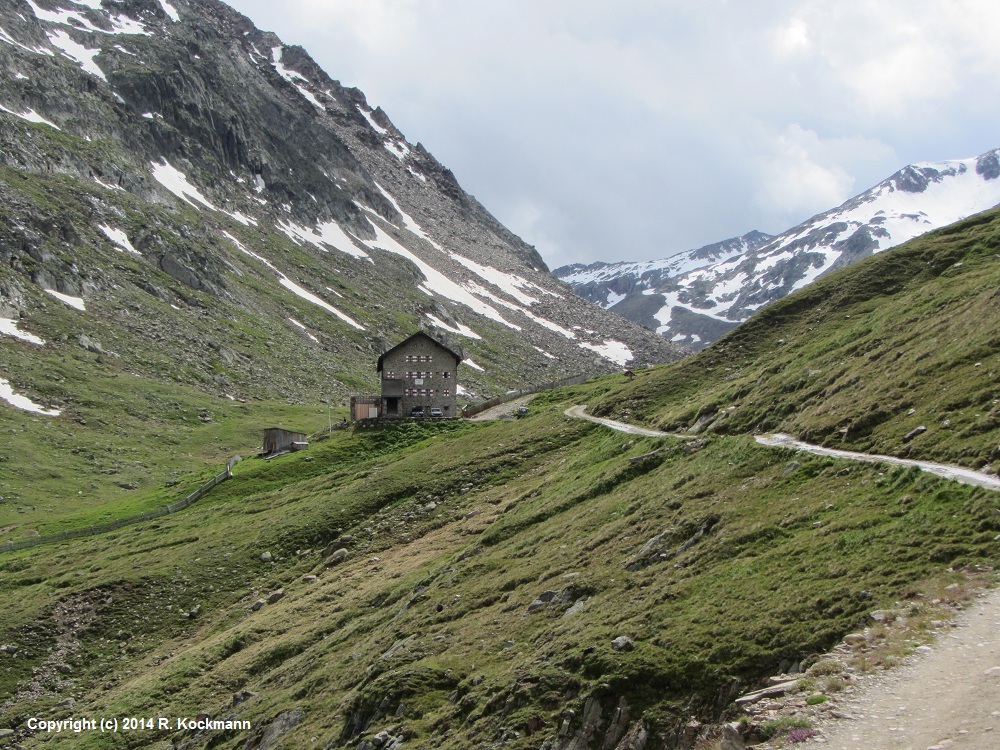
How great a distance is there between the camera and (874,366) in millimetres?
37750

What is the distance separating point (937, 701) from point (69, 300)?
425 feet

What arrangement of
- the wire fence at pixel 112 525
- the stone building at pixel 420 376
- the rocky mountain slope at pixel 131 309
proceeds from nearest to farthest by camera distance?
1. the wire fence at pixel 112 525
2. the stone building at pixel 420 376
3. the rocky mountain slope at pixel 131 309

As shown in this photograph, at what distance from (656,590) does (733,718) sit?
6.50 meters

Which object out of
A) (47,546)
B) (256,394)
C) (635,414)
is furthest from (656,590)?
(256,394)

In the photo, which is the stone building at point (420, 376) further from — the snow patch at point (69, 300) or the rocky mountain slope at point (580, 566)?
the snow patch at point (69, 300)

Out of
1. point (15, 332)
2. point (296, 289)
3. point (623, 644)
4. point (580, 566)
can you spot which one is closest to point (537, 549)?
point (580, 566)

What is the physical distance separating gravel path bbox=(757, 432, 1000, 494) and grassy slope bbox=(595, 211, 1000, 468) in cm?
50

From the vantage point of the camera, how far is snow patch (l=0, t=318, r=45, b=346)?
108 meters

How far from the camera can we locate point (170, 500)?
67625mm

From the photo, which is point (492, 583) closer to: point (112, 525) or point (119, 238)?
point (112, 525)

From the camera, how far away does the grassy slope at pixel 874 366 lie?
2948cm

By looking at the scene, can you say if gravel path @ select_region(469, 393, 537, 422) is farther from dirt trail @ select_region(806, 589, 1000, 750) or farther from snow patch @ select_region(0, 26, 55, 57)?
snow patch @ select_region(0, 26, 55, 57)

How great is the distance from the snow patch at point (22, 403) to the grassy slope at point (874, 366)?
64.1 meters

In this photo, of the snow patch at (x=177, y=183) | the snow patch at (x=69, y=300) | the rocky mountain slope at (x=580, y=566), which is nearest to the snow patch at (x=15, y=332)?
the snow patch at (x=69, y=300)
